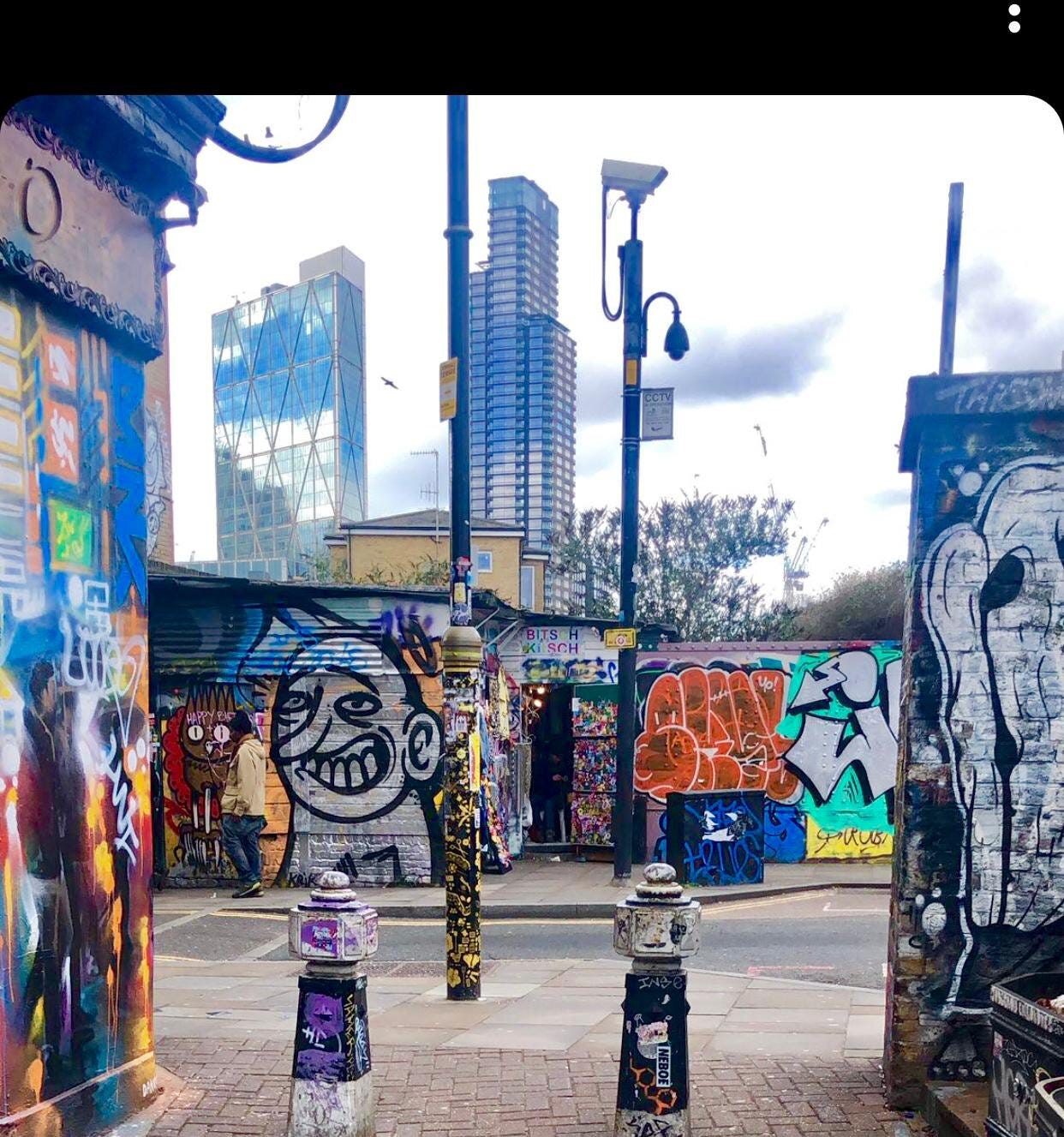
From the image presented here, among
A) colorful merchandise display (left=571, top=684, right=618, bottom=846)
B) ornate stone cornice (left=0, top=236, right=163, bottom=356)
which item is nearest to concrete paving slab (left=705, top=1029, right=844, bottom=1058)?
ornate stone cornice (left=0, top=236, right=163, bottom=356)

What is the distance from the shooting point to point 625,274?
11.8 metres

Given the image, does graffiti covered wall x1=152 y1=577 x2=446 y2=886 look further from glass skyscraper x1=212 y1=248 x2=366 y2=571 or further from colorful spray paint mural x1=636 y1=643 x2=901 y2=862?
glass skyscraper x1=212 y1=248 x2=366 y2=571

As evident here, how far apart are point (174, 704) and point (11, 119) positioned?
8546 mm

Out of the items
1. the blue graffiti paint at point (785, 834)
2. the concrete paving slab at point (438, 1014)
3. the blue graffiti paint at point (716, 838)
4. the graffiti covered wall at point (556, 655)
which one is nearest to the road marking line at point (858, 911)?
the blue graffiti paint at point (716, 838)

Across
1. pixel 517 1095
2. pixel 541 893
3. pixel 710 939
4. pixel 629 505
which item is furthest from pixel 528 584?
pixel 517 1095

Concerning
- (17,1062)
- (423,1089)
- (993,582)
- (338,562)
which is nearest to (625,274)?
(993,582)

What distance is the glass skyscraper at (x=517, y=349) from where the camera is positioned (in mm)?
7414

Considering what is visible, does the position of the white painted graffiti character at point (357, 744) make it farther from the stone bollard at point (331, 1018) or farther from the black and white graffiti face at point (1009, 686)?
the black and white graffiti face at point (1009, 686)

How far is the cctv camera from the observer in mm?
11320

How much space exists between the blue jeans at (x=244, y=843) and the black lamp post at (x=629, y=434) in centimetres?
387

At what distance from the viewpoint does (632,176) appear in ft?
37.3
